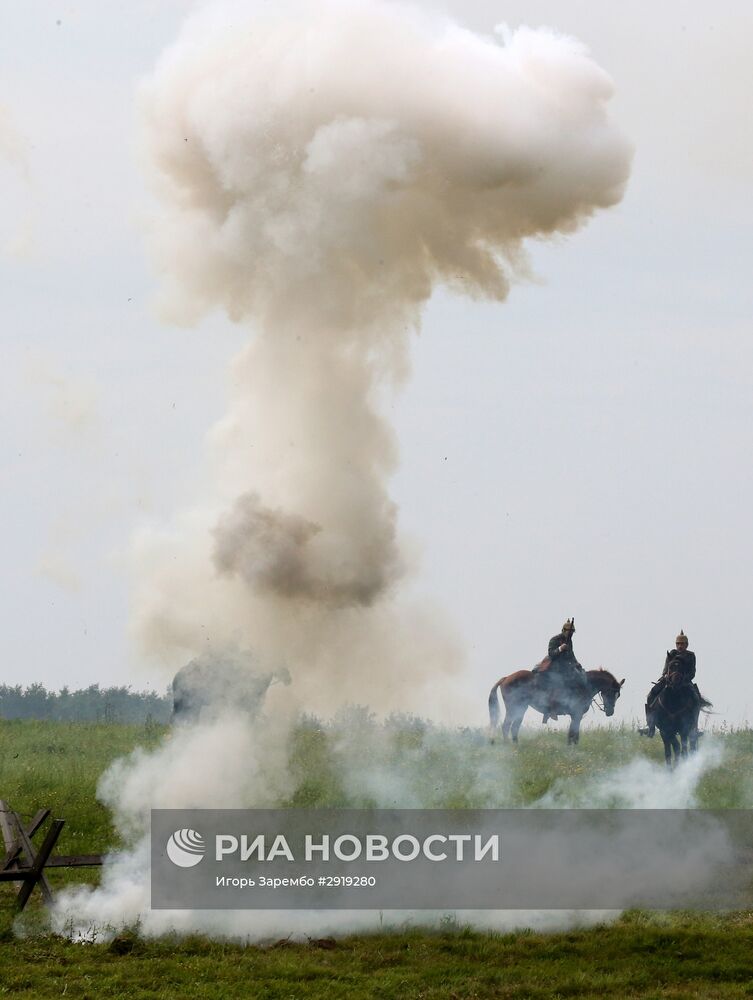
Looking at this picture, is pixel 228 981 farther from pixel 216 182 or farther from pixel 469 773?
pixel 216 182

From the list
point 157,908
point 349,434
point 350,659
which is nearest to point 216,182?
point 349,434

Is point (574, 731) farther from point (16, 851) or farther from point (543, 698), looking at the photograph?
point (16, 851)

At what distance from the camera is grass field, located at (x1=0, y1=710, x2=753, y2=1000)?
1962 centimetres

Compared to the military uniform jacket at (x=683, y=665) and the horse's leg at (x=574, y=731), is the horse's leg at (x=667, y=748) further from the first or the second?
the horse's leg at (x=574, y=731)

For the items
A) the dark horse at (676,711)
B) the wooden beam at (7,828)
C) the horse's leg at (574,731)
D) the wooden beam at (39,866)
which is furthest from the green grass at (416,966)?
the horse's leg at (574,731)

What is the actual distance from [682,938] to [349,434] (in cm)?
953

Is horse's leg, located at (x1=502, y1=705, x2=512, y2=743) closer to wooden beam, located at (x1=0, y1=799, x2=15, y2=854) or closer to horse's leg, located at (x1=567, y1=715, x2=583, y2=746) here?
horse's leg, located at (x1=567, y1=715, x2=583, y2=746)

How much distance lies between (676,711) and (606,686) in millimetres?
4420

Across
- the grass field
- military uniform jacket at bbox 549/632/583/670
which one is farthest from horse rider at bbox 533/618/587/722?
the grass field

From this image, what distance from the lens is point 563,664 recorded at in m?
36.2

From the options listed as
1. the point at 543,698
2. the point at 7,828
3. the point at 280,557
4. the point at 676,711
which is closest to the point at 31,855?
the point at 7,828

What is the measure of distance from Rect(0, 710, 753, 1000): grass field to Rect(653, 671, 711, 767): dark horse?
10.0 feet

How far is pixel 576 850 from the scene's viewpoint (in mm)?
24828

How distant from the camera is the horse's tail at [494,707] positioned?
36.2m
